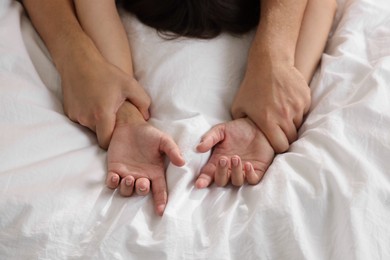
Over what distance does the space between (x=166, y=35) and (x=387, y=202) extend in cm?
53

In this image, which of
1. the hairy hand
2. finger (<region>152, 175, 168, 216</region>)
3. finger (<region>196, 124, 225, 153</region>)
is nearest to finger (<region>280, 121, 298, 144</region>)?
the hairy hand

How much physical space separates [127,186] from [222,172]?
0.14 metres

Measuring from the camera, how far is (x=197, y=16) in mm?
1072

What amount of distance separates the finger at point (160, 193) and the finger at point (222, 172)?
81 millimetres

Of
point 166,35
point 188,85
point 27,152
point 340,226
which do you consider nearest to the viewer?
point 340,226

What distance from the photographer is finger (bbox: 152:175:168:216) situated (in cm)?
80

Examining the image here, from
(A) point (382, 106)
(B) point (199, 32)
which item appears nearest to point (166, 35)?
(B) point (199, 32)

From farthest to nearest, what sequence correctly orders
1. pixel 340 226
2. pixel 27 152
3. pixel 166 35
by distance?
pixel 166 35 → pixel 27 152 → pixel 340 226

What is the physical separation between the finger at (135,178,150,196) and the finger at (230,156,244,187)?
13cm

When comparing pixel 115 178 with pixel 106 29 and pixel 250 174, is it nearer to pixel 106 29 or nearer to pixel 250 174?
pixel 250 174

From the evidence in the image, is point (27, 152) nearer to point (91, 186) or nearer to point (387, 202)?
point (91, 186)

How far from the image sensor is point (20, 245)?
75 centimetres

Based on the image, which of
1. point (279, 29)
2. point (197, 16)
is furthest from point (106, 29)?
point (279, 29)

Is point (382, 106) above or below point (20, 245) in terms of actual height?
above
